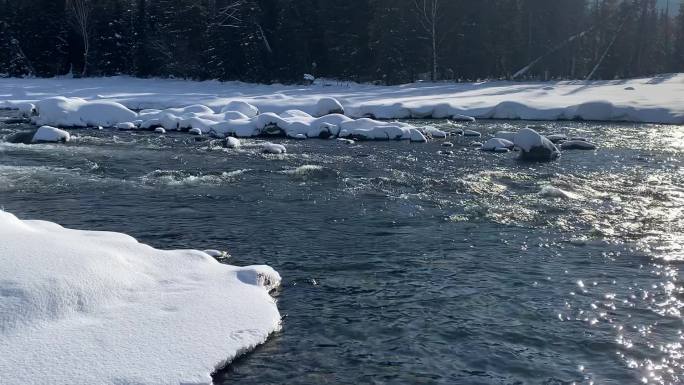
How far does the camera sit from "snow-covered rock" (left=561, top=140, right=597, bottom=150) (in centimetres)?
2120

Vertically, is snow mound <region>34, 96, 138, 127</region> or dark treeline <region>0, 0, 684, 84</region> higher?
dark treeline <region>0, 0, 684, 84</region>

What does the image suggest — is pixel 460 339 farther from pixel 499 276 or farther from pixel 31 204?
pixel 31 204

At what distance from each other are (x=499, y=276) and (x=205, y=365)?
4782 mm

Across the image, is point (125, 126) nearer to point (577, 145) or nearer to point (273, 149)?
point (273, 149)

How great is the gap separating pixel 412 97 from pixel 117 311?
103ft

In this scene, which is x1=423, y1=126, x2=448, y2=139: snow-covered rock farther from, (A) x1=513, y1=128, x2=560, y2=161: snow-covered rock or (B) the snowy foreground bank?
(B) the snowy foreground bank

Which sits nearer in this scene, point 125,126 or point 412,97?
point 125,126

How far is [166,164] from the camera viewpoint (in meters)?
18.9

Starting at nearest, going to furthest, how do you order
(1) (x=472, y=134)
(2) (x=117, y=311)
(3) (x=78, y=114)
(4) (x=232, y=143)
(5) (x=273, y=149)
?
(2) (x=117, y=311), (5) (x=273, y=149), (4) (x=232, y=143), (1) (x=472, y=134), (3) (x=78, y=114)

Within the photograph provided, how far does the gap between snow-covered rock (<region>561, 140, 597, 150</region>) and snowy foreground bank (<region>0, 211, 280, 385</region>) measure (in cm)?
1517

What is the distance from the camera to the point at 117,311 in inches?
272

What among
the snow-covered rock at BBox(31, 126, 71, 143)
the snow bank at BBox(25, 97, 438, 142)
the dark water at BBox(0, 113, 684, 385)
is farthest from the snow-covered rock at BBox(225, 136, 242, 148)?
the snow-covered rock at BBox(31, 126, 71, 143)

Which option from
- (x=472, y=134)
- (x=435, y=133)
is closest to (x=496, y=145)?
(x=472, y=134)

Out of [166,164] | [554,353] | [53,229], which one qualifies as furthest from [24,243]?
[166,164]
